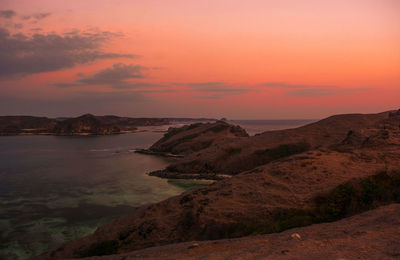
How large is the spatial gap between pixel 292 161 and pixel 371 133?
53.1 feet

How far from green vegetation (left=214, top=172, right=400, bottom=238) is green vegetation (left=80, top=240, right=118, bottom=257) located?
262 inches

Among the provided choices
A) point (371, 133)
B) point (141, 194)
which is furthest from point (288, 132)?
point (141, 194)

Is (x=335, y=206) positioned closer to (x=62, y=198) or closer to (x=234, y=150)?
(x=62, y=198)

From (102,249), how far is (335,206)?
15431 millimetres

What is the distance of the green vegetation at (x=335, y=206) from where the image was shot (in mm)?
15539

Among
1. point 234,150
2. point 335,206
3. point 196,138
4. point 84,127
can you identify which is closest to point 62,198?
point 335,206

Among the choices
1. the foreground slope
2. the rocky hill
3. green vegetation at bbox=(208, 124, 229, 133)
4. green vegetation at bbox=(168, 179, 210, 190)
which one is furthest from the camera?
green vegetation at bbox=(208, 124, 229, 133)

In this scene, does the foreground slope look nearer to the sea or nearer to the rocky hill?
the rocky hill

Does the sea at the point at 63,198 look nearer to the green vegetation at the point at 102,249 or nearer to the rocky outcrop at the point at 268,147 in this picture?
the green vegetation at the point at 102,249

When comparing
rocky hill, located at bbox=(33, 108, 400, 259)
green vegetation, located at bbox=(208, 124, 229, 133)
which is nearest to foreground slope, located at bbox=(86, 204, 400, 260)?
rocky hill, located at bbox=(33, 108, 400, 259)

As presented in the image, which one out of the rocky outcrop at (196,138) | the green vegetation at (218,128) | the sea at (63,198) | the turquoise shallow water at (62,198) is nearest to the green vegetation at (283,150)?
the sea at (63,198)

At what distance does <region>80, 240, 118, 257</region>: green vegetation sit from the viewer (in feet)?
55.2

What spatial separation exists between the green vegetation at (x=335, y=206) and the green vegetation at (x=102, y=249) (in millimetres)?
6652

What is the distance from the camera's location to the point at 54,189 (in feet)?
128
